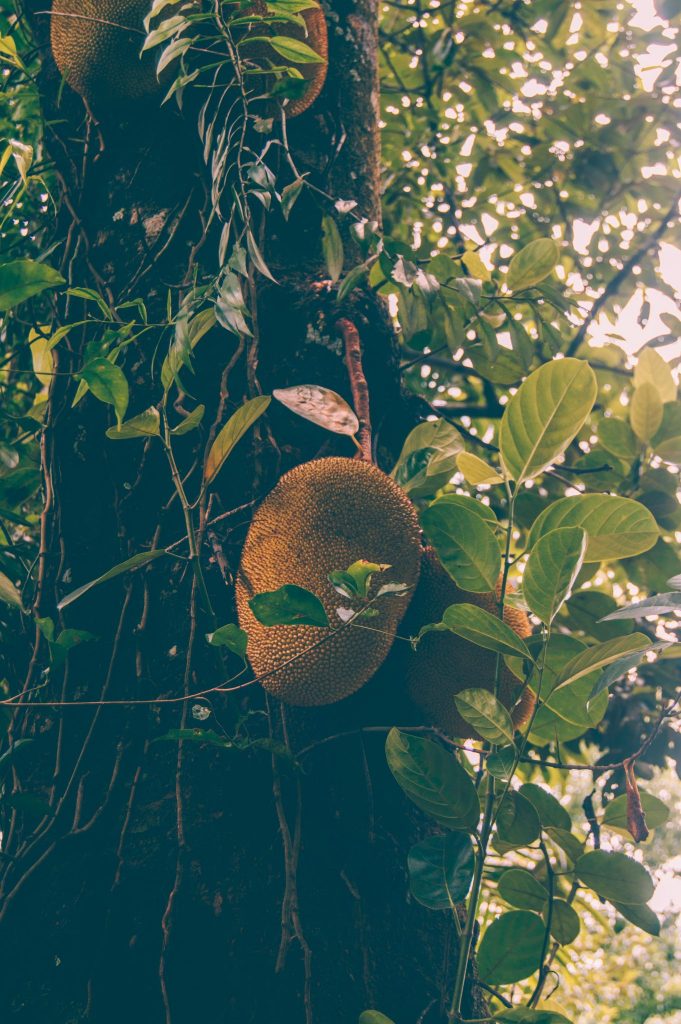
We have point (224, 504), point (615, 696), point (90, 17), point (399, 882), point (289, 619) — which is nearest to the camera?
point (289, 619)

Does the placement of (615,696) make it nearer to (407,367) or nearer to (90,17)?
(407,367)

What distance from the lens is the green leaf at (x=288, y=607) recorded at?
582 millimetres

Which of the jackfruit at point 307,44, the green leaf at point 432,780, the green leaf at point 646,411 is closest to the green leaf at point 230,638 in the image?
the green leaf at point 432,780

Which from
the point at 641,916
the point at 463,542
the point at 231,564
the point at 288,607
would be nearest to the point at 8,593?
the point at 231,564

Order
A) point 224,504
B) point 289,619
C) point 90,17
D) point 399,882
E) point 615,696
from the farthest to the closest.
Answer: point 615,696 < point 90,17 < point 224,504 < point 399,882 < point 289,619

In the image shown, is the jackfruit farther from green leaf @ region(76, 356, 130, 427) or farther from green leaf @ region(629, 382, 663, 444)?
green leaf @ region(629, 382, 663, 444)

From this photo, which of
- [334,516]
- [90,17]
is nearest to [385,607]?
[334,516]

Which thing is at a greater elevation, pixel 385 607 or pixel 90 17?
pixel 90 17

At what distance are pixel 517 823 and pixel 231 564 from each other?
35 cm

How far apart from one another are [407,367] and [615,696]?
812 millimetres

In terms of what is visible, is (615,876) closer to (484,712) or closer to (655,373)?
(484,712)

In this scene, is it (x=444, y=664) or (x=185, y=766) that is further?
(x=444, y=664)

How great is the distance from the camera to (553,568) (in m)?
0.56

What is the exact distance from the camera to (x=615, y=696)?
1465 mm
